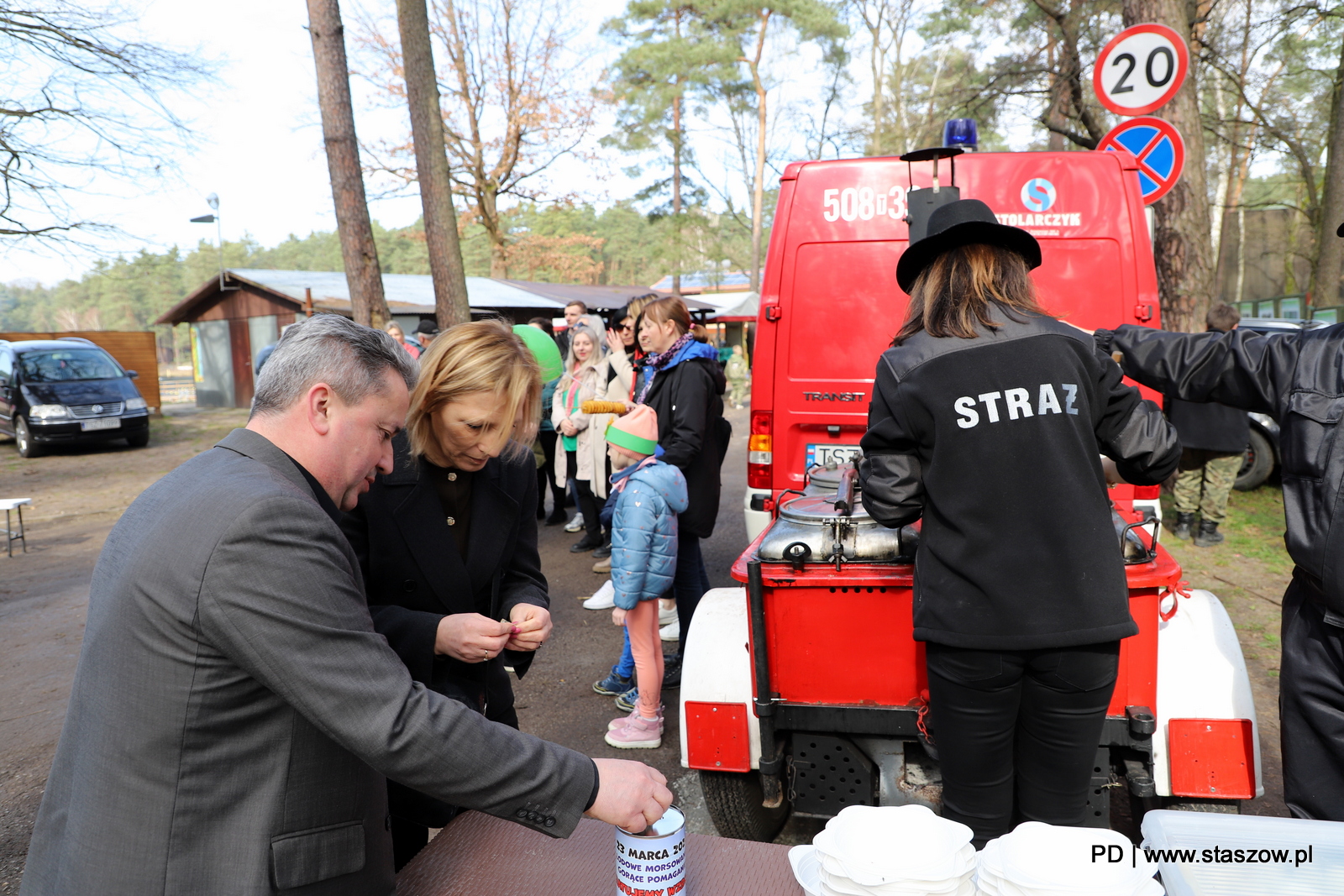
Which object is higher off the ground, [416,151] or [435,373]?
[416,151]

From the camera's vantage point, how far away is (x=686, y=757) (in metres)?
2.78

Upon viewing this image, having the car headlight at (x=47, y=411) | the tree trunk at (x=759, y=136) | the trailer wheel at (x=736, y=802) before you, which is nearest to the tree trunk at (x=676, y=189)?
the tree trunk at (x=759, y=136)

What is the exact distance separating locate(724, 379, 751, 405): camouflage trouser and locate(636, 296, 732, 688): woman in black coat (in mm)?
16434

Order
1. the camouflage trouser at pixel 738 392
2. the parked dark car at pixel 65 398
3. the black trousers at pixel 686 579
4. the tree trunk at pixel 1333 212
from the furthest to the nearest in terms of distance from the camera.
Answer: the camouflage trouser at pixel 738 392 → the parked dark car at pixel 65 398 → the tree trunk at pixel 1333 212 → the black trousers at pixel 686 579

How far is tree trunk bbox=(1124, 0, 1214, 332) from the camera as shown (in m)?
7.83

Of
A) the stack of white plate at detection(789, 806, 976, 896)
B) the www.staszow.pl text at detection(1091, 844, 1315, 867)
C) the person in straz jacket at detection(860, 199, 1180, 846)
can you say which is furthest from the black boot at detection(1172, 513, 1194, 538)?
the stack of white plate at detection(789, 806, 976, 896)

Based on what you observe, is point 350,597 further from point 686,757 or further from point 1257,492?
point 1257,492

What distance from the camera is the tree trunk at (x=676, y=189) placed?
31.4 metres

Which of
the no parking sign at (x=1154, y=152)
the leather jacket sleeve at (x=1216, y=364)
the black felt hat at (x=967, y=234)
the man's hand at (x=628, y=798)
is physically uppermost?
the no parking sign at (x=1154, y=152)

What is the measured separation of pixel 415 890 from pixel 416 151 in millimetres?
8356

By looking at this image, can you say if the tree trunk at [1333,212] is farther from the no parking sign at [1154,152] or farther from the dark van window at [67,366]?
the dark van window at [67,366]

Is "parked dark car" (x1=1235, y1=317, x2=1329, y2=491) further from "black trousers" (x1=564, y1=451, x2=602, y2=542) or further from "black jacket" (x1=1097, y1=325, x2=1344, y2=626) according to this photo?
"black jacket" (x1=1097, y1=325, x2=1344, y2=626)

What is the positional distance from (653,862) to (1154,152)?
22.5 ft

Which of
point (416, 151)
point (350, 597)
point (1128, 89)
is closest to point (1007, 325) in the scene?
point (350, 597)
